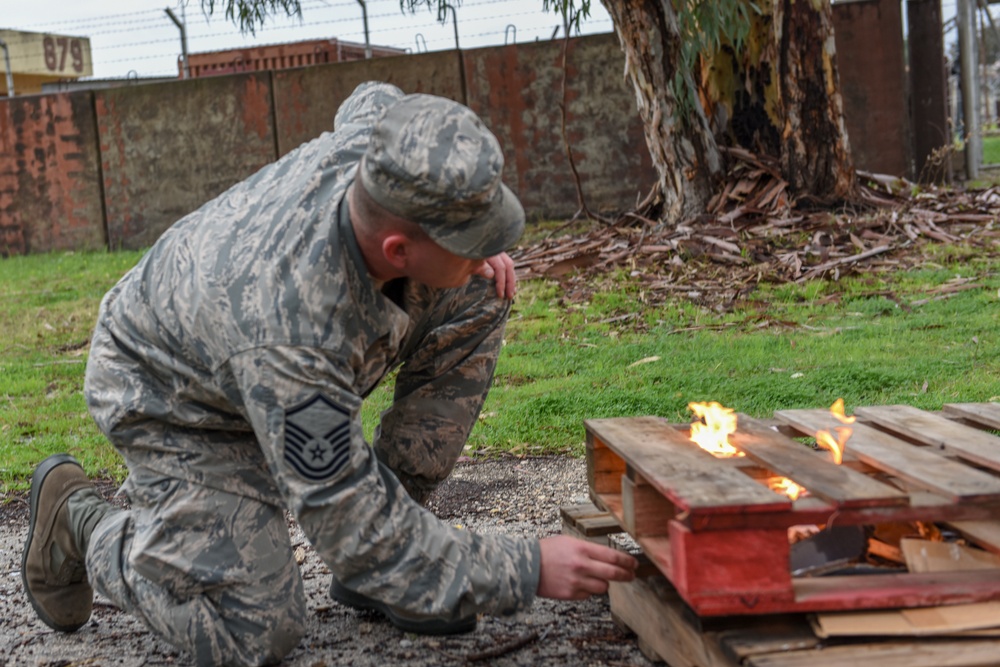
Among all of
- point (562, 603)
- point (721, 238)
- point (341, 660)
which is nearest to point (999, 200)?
point (721, 238)

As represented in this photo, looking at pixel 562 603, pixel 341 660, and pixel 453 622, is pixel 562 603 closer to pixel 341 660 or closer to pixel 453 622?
pixel 453 622

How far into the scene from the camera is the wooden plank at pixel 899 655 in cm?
196

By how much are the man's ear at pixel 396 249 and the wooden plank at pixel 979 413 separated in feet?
5.30

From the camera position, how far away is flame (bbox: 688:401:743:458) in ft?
8.44

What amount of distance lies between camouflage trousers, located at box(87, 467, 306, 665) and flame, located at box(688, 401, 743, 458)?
1099 millimetres

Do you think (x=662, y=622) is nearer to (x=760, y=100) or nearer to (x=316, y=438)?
(x=316, y=438)

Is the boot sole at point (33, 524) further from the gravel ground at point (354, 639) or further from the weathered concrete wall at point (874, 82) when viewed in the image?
the weathered concrete wall at point (874, 82)

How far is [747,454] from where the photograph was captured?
8.26 ft

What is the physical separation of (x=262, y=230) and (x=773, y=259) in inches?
227

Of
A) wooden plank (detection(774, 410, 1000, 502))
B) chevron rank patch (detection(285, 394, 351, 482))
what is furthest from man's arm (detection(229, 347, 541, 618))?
wooden plank (detection(774, 410, 1000, 502))

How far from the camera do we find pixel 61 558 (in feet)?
9.89

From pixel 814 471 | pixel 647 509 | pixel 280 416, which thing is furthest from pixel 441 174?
pixel 814 471

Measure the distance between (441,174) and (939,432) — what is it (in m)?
1.46

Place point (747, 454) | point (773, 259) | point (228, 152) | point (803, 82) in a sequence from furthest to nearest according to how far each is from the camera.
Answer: point (228, 152) < point (803, 82) < point (773, 259) < point (747, 454)
